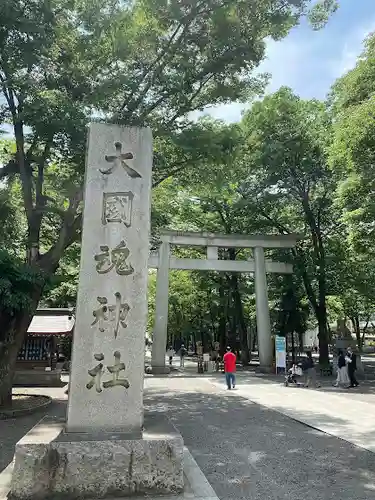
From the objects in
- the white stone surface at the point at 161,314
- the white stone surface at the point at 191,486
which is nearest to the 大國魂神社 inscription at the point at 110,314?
the white stone surface at the point at 191,486

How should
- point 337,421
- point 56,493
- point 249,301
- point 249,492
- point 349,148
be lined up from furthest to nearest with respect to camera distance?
1. point 249,301
2. point 349,148
3. point 337,421
4. point 249,492
5. point 56,493

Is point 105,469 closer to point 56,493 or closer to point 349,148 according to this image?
point 56,493

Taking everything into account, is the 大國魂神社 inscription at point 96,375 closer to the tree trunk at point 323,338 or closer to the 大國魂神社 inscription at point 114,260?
the 大國魂神社 inscription at point 114,260

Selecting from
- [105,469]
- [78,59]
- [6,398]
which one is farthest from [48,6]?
[105,469]

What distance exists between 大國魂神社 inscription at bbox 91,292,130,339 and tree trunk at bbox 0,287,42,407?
19.0 feet

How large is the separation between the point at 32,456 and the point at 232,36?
10581mm

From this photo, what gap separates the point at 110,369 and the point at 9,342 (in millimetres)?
6454

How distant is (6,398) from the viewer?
34.6 feet

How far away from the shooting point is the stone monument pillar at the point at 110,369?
14.6 feet

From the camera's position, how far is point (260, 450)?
6918 millimetres

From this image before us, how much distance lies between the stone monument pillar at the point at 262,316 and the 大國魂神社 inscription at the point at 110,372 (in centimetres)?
1668

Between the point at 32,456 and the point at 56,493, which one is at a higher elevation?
the point at 32,456

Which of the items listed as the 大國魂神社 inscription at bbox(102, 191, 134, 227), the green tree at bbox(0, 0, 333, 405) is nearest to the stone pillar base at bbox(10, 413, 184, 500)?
the 大國魂神社 inscription at bbox(102, 191, 134, 227)

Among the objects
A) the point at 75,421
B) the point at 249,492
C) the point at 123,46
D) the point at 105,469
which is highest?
the point at 123,46
